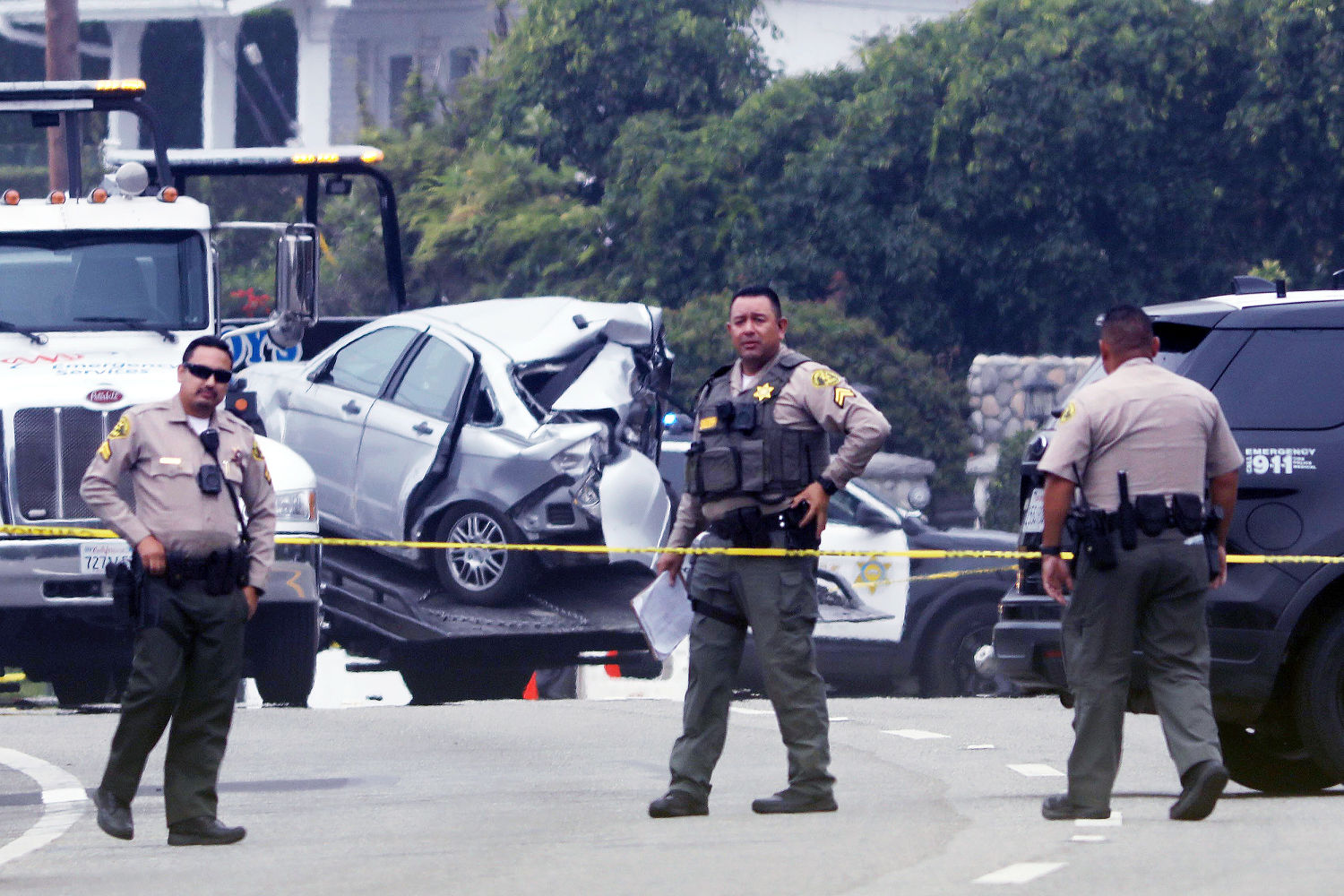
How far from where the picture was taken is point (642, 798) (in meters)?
9.40

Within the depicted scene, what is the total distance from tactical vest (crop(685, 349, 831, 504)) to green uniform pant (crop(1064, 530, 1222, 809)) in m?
1.04

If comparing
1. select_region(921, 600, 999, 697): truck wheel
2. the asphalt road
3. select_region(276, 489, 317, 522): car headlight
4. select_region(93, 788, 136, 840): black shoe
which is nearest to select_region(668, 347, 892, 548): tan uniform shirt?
the asphalt road

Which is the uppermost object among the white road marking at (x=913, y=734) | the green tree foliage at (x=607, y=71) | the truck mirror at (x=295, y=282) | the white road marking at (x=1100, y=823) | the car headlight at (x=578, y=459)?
the green tree foliage at (x=607, y=71)

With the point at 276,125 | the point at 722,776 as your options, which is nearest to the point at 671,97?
the point at 276,125

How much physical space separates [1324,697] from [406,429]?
6.45m

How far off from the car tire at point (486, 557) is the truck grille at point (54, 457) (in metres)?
2.06

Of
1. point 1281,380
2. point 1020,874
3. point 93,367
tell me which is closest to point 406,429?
point 93,367

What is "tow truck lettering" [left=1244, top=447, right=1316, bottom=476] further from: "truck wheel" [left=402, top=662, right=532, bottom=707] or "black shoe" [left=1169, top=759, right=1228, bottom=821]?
"truck wheel" [left=402, top=662, right=532, bottom=707]

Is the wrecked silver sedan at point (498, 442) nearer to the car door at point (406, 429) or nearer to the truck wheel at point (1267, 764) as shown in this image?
the car door at point (406, 429)

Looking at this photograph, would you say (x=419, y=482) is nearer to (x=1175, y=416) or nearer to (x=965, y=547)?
(x=965, y=547)

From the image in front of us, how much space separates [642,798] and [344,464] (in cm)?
497

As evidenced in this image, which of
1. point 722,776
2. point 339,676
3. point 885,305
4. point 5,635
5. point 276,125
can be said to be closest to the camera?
point 722,776

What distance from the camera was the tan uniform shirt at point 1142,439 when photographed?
7938mm

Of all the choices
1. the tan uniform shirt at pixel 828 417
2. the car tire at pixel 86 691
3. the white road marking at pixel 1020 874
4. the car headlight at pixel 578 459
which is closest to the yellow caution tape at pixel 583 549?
the tan uniform shirt at pixel 828 417
